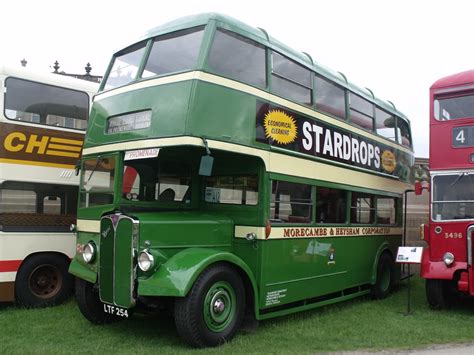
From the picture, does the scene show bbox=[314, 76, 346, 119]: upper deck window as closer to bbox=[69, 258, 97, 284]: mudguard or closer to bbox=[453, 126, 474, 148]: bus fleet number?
bbox=[453, 126, 474, 148]: bus fleet number

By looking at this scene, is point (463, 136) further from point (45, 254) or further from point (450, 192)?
point (45, 254)

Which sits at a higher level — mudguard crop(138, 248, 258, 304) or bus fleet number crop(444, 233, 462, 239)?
bus fleet number crop(444, 233, 462, 239)

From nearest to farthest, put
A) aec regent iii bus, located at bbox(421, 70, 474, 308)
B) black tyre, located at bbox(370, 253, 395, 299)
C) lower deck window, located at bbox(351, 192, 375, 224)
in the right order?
aec regent iii bus, located at bbox(421, 70, 474, 308) < lower deck window, located at bbox(351, 192, 375, 224) < black tyre, located at bbox(370, 253, 395, 299)

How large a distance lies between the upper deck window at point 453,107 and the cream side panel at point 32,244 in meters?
6.79

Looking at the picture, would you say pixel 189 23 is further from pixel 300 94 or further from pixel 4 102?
pixel 4 102

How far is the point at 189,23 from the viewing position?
6414 mm

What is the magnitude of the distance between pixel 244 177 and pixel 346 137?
2605 mm

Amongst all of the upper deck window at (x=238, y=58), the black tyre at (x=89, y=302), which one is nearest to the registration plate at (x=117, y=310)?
the black tyre at (x=89, y=302)

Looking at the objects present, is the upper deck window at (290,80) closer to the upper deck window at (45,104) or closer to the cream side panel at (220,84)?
the cream side panel at (220,84)

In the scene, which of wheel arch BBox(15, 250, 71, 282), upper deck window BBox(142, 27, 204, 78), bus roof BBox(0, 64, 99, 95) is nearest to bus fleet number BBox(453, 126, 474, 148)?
upper deck window BBox(142, 27, 204, 78)

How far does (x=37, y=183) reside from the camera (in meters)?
8.41

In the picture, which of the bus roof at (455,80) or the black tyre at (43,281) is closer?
the black tyre at (43,281)

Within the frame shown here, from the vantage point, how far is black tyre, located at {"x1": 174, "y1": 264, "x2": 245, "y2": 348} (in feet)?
18.6

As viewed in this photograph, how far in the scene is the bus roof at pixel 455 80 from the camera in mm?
8797
